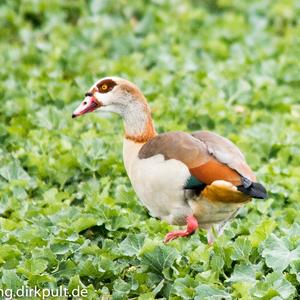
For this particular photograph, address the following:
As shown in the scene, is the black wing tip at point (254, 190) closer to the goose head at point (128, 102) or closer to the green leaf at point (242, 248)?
the green leaf at point (242, 248)

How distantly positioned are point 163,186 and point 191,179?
214 mm

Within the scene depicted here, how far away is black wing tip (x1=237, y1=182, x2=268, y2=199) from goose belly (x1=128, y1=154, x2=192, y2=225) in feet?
1.19

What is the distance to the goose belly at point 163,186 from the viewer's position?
20.1 ft

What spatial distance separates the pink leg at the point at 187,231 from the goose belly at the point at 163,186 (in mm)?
52

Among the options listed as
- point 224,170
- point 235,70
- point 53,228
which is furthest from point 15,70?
point 224,170

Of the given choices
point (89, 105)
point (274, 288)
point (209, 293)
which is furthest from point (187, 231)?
point (89, 105)

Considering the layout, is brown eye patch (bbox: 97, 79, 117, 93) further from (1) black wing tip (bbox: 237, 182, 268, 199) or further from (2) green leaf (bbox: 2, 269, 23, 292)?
(2) green leaf (bbox: 2, 269, 23, 292)

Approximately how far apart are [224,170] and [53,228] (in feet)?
3.90

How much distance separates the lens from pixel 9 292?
18.7 ft

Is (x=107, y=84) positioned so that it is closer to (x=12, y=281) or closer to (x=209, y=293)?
(x=12, y=281)

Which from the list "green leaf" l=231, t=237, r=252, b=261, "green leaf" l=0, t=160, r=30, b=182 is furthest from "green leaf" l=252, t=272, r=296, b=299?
"green leaf" l=0, t=160, r=30, b=182

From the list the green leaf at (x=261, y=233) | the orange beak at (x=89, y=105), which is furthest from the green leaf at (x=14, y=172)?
the green leaf at (x=261, y=233)

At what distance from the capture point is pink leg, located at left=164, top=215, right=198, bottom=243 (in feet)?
20.2

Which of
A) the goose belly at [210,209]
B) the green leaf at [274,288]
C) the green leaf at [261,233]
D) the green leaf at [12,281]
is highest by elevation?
the goose belly at [210,209]
